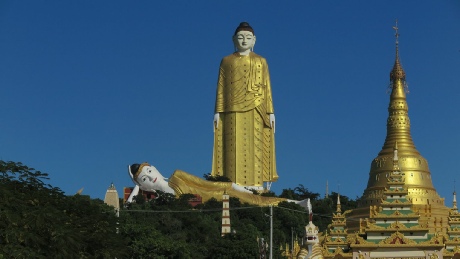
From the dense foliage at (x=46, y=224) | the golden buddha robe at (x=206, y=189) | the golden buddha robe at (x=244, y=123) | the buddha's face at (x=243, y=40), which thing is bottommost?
the dense foliage at (x=46, y=224)

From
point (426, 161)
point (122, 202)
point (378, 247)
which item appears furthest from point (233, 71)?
point (378, 247)

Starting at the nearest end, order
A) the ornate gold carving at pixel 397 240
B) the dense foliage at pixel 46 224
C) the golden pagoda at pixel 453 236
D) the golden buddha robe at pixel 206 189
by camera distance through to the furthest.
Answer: the dense foliage at pixel 46 224
the ornate gold carving at pixel 397 240
the golden pagoda at pixel 453 236
the golden buddha robe at pixel 206 189

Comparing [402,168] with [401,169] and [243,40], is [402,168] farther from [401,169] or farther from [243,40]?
[243,40]

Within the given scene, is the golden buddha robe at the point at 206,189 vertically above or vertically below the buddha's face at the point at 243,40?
below

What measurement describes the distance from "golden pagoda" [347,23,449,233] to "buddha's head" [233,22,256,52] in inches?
865

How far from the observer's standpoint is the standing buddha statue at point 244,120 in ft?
213

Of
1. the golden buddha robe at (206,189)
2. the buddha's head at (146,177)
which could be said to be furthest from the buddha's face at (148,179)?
the golden buddha robe at (206,189)

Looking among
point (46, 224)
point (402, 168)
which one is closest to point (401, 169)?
point (402, 168)

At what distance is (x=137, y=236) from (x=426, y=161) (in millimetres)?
11304

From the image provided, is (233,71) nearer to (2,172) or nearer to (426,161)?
(426,161)

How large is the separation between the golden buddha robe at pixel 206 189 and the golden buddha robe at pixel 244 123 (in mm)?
3594

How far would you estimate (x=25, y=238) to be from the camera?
79.4 ft

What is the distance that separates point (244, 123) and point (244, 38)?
4785mm

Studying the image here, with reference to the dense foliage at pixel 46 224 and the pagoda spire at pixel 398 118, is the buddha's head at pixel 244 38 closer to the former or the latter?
the pagoda spire at pixel 398 118
